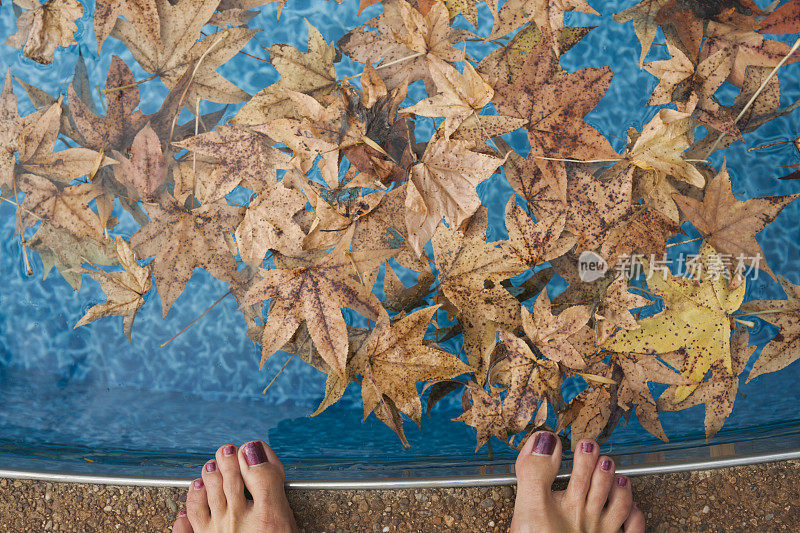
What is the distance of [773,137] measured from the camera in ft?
3.35

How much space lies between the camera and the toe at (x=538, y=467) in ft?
2.94

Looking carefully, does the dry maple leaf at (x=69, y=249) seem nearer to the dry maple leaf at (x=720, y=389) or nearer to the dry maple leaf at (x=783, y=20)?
the dry maple leaf at (x=720, y=389)

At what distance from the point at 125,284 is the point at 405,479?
0.59 meters

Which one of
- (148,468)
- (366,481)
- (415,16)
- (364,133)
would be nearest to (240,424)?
(148,468)

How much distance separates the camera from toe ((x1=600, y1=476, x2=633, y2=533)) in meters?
0.91

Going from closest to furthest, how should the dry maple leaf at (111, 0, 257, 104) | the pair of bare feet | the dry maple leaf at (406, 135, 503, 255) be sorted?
the dry maple leaf at (406, 135, 503, 255) → the dry maple leaf at (111, 0, 257, 104) → the pair of bare feet

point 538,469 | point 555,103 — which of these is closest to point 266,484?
point 538,469

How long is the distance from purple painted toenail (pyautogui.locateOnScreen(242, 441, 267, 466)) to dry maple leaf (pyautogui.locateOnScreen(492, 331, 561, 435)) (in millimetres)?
455

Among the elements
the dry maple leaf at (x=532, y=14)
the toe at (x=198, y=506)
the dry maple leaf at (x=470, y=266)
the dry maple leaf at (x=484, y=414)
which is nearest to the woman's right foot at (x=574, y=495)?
the dry maple leaf at (x=484, y=414)

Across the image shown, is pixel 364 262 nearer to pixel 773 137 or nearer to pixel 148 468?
pixel 148 468

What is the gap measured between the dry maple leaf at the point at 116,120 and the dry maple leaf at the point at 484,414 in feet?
2.29

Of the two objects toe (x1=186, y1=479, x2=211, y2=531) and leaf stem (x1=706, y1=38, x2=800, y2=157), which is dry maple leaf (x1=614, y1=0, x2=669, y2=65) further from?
toe (x1=186, y1=479, x2=211, y2=531)

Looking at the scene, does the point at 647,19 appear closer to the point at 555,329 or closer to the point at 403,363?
the point at 555,329

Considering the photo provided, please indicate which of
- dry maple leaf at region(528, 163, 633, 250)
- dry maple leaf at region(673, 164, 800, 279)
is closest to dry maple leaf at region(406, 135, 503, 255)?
dry maple leaf at region(528, 163, 633, 250)
